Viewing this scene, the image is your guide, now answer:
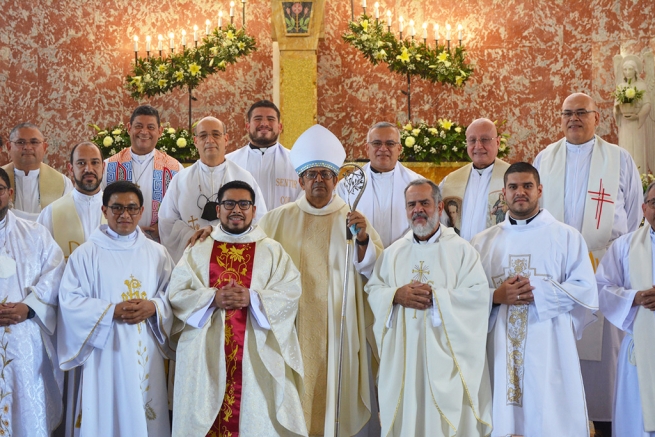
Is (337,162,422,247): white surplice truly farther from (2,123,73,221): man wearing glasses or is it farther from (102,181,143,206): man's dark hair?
(2,123,73,221): man wearing glasses

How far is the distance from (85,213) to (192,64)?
3415 millimetres

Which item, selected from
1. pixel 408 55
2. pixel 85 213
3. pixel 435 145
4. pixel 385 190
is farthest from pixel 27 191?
pixel 408 55

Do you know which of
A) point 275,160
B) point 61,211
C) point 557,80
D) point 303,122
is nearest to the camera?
point 61,211

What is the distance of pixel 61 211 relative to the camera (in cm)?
631

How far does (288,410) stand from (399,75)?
5505 mm

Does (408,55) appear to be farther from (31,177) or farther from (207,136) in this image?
(31,177)

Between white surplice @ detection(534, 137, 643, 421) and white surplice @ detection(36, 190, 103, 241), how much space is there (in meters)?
3.38

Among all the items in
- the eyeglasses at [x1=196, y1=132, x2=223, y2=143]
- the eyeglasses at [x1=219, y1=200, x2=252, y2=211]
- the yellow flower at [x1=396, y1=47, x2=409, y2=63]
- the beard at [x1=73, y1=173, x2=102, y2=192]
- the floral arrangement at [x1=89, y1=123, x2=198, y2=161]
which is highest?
the yellow flower at [x1=396, y1=47, x2=409, y2=63]

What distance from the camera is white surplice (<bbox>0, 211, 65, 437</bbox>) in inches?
216

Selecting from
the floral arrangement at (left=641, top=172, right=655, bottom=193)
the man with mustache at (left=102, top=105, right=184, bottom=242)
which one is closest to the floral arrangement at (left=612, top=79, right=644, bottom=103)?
the floral arrangement at (left=641, top=172, right=655, bottom=193)

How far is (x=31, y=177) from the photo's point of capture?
6902 mm

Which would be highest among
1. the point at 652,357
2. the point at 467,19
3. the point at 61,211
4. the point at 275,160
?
the point at 467,19

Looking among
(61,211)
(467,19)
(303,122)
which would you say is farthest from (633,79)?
(61,211)

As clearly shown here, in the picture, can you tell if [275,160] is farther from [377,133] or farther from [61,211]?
[61,211]
